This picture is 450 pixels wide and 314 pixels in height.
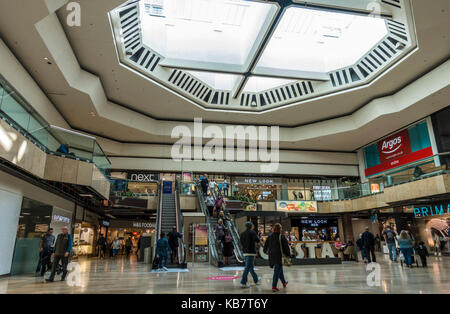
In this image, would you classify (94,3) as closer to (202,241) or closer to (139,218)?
(202,241)

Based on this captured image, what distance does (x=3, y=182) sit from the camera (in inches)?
354

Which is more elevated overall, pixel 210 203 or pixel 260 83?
pixel 260 83

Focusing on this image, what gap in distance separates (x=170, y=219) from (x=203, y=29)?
1045 cm


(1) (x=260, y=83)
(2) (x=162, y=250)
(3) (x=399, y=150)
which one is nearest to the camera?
(2) (x=162, y=250)

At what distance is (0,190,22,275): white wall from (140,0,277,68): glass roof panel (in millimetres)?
10229

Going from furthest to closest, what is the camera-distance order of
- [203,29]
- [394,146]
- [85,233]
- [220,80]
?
[394,146]
[220,80]
[85,233]
[203,29]

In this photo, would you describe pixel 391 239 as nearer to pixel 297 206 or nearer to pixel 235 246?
pixel 235 246

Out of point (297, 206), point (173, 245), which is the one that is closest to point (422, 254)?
point (173, 245)

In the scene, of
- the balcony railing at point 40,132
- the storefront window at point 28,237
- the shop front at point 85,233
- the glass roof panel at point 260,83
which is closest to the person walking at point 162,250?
the storefront window at point 28,237

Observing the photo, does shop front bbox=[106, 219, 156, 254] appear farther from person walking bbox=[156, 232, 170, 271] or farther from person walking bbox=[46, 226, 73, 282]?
person walking bbox=[46, 226, 73, 282]

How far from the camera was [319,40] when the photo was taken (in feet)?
58.5

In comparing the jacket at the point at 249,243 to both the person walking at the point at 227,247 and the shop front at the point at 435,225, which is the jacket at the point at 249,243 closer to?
the person walking at the point at 227,247
